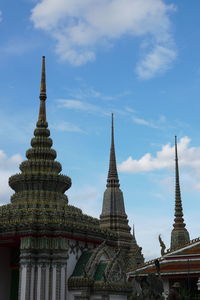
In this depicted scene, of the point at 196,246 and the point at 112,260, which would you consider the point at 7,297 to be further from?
the point at 196,246

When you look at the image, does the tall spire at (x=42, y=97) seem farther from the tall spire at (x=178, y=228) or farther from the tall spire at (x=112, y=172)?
the tall spire at (x=178, y=228)

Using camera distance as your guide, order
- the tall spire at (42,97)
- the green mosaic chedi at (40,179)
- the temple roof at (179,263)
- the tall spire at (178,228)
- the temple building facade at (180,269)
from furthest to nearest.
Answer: the tall spire at (178,228), the tall spire at (42,97), the temple roof at (179,263), the temple building facade at (180,269), the green mosaic chedi at (40,179)

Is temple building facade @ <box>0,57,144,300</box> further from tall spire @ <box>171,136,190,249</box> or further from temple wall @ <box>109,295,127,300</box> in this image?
tall spire @ <box>171,136,190,249</box>

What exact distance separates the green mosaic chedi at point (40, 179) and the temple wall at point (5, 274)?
12.2 feet

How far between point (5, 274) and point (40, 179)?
6.92 metres

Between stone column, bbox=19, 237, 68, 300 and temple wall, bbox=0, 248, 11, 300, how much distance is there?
414 centimetres

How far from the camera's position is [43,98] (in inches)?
1569

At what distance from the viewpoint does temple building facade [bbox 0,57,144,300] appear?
30438mm

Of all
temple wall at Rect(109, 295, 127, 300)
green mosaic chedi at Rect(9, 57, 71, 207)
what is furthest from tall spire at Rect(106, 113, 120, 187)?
temple wall at Rect(109, 295, 127, 300)

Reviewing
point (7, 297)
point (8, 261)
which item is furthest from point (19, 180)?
point (7, 297)

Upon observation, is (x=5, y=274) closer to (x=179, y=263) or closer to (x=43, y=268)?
(x=43, y=268)

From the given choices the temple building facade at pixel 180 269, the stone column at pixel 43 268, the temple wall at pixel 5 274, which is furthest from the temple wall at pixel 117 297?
the temple wall at pixel 5 274

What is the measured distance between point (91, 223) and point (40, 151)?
734 cm

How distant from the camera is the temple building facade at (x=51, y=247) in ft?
99.9
